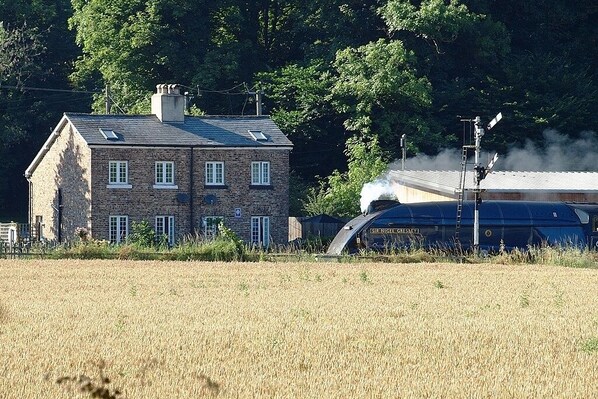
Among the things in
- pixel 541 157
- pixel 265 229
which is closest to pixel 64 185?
pixel 265 229

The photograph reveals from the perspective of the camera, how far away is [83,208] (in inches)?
2437

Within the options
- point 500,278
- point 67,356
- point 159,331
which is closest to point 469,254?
point 500,278

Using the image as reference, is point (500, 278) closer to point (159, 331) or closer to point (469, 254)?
point (469, 254)

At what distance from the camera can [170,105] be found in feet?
210

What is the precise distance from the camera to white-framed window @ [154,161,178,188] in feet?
204

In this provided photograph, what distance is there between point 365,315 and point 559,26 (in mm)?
54652

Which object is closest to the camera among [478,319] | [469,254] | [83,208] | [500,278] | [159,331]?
[159,331]

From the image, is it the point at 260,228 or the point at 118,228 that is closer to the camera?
the point at 118,228

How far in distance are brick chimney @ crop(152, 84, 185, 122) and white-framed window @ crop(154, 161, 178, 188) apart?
2682mm

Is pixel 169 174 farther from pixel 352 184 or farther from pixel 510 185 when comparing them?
pixel 510 185

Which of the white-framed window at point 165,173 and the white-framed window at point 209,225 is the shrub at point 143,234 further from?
the white-framed window at point 209,225

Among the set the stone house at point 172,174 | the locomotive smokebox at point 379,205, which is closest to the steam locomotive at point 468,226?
the locomotive smokebox at point 379,205

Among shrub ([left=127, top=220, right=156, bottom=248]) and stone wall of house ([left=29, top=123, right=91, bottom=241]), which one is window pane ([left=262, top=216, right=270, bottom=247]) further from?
stone wall of house ([left=29, top=123, right=91, bottom=241])

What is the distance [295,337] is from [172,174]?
41259 millimetres
